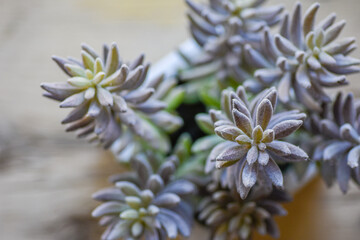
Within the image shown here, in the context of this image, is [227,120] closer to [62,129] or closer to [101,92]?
[101,92]

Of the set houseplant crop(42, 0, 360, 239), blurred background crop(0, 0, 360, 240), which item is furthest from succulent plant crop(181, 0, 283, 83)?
blurred background crop(0, 0, 360, 240)

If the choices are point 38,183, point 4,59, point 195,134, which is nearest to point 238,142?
point 195,134

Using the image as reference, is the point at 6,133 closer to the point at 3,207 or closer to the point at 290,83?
the point at 3,207

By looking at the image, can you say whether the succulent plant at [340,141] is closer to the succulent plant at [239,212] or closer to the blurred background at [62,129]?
the succulent plant at [239,212]

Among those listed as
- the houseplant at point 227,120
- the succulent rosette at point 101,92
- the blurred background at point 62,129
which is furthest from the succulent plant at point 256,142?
the blurred background at point 62,129

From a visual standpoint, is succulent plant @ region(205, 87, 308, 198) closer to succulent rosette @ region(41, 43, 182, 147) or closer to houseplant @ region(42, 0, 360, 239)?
houseplant @ region(42, 0, 360, 239)

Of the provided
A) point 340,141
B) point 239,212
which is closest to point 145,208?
point 239,212
